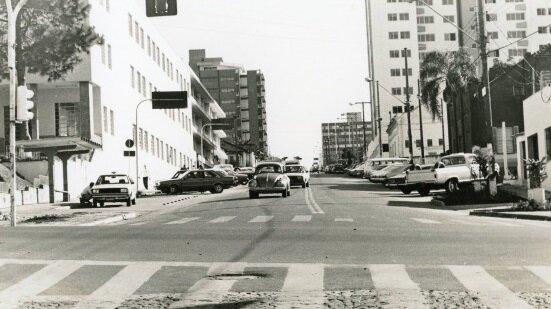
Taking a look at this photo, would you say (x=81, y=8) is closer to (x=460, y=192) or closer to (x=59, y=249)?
(x=460, y=192)

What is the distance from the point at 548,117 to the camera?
32875 millimetres

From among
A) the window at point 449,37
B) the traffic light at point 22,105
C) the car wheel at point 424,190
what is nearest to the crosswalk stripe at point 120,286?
the traffic light at point 22,105

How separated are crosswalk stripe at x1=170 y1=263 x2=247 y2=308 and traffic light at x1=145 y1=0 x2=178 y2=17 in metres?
7.72

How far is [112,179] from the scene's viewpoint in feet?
111

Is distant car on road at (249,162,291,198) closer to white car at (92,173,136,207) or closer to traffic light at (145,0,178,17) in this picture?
white car at (92,173,136,207)

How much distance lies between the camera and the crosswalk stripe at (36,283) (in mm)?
7535

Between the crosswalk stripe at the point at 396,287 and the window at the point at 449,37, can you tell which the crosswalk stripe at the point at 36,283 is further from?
the window at the point at 449,37

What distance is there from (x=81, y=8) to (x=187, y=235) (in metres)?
28.2

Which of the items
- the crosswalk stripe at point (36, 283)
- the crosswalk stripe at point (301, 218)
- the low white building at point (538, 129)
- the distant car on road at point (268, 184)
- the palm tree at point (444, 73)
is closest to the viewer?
the crosswalk stripe at point (36, 283)

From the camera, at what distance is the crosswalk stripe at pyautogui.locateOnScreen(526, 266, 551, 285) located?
843 centimetres

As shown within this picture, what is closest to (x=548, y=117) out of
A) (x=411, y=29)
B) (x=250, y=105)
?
(x=411, y=29)

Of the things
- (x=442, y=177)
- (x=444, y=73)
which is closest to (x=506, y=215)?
(x=442, y=177)

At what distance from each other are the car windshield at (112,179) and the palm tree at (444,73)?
30.9 meters

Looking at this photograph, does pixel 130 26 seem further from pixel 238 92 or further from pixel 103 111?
pixel 238 92
